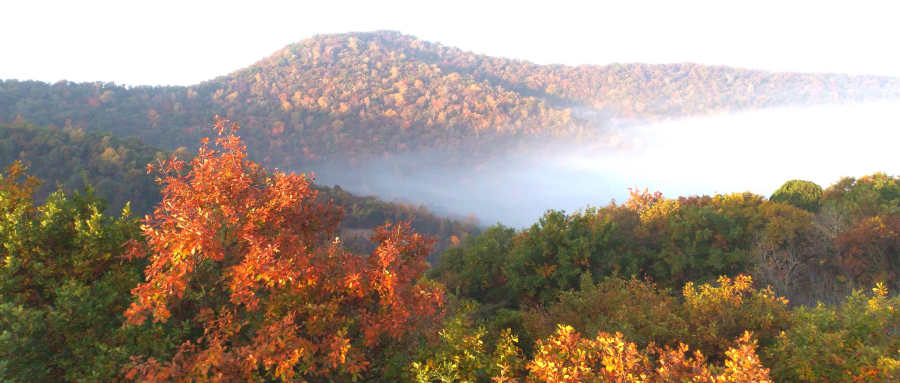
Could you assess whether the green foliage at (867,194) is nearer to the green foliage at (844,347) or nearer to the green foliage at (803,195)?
the green foliage at (803,195)

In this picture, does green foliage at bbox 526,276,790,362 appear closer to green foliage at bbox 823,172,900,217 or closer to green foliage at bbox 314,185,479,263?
green foliage at bbox 823,172,900,217

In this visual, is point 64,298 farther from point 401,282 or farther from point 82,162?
point 82,162

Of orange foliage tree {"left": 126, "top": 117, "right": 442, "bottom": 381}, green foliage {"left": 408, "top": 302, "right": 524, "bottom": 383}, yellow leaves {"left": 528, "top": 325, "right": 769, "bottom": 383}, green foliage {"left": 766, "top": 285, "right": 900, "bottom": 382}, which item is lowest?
green foliage {"left": 766, "top": 285, "right": 900, "bottom": 382}

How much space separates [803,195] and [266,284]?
39.7m

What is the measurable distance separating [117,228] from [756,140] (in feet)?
784

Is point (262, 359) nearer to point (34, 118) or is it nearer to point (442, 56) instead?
point (34, 118)

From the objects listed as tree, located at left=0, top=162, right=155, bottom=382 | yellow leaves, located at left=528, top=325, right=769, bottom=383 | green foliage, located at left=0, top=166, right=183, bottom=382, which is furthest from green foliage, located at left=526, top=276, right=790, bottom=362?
tree, located at left=0, top=162, right=155, bottom=382

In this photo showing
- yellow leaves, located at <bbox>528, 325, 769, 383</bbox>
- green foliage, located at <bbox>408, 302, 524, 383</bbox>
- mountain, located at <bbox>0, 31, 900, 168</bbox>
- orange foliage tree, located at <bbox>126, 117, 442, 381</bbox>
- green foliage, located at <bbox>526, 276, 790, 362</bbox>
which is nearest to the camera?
yellow leaves, located at <bbox>528, 325, 769, 383</bbox>

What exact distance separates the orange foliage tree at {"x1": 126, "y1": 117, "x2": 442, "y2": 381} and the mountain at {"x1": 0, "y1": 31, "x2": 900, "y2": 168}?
8973 cm

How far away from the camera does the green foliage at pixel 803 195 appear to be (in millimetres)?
31784

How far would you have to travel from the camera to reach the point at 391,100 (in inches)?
5497

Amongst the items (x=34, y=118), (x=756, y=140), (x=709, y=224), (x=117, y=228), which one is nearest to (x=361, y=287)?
(x=117, y=228)

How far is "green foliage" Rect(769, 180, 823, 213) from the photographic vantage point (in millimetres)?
31784

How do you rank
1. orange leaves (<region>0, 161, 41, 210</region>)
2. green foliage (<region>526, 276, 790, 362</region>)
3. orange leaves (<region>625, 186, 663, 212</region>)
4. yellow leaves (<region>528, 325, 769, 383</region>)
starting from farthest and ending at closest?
orange leaves (<region>625, 186, 663, 212</region>) < green foliage (<region>526, 276, 790, 362</region>) < orange leaves (<region>0, 161, 41, 210</region>) < yellow leaves (<region>528, 325, 769, 383</region>)
